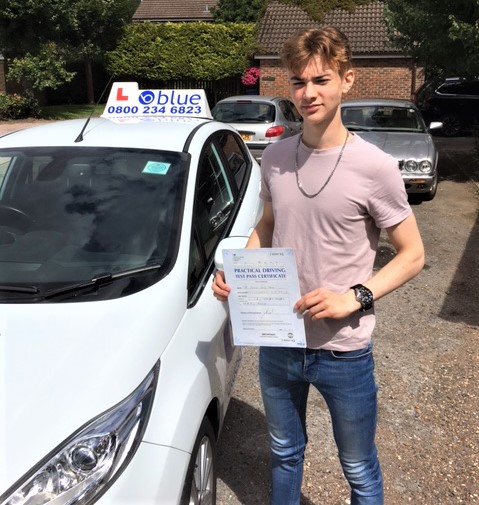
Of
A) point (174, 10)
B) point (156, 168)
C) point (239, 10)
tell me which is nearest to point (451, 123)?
point (156, 168)

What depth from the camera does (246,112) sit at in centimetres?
1084

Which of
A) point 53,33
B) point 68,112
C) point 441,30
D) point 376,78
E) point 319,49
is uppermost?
point 319,49

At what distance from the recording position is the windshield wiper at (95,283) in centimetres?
219

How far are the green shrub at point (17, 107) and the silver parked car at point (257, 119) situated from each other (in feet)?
40.9

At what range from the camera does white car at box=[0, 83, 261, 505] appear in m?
1.63

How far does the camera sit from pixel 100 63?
28.3 meters

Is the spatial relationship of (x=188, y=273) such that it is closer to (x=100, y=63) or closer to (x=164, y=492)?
(x=164, y=492)

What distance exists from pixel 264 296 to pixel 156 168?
1230 millimetres

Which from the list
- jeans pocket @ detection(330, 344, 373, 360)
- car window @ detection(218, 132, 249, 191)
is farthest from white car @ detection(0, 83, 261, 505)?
jeans pocket @ detection(330, 344, 373, 360)

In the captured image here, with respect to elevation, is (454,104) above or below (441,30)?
below

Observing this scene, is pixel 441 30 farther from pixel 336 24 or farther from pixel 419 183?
pixel 336 24

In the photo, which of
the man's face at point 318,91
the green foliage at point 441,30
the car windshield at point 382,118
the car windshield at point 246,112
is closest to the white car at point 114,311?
the man's face at point 318,91

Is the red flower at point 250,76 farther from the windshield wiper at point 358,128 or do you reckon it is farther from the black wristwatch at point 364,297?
the black wristwatch at point 364,297

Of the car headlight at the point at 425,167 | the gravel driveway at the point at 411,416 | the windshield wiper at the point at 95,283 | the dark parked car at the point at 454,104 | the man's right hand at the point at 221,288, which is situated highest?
the man's right hand at the point at 221,288
